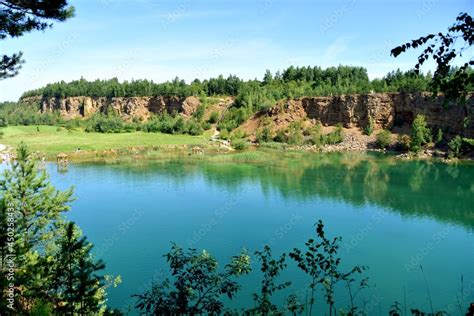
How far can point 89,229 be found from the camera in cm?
2619

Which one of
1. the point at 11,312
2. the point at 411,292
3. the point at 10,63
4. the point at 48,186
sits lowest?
the point at 411,292

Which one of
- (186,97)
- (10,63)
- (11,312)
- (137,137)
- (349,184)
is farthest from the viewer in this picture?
(186,97)

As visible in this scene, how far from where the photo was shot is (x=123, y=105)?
12638 centimetres

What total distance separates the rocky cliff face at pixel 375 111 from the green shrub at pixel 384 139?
5905 mm

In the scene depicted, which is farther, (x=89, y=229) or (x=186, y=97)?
(x=186, y=97)

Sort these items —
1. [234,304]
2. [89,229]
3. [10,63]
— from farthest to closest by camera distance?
[89,229], [234,304], [10,63]

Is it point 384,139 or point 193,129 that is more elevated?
point 193,129

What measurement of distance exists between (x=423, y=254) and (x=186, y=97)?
99.3m

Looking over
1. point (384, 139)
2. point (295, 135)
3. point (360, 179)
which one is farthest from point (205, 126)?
point (360, 179)

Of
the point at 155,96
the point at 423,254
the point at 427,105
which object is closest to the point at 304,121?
the point at 427,105

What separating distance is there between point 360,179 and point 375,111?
39.4 meters

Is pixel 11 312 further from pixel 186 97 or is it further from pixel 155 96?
pixel 155 96

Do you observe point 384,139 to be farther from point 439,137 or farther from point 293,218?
point 293,218

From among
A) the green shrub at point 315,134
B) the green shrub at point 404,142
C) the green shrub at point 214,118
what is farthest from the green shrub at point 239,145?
the green shrub at point 404,142
